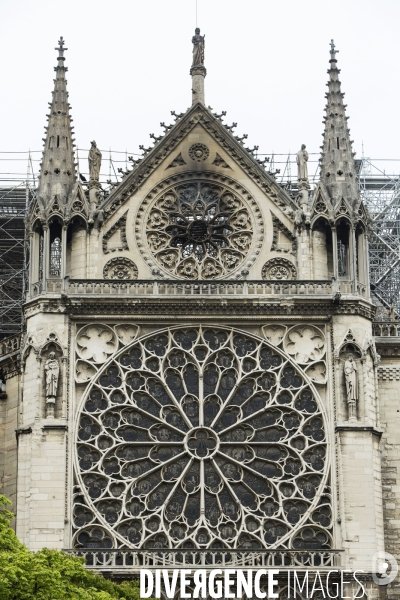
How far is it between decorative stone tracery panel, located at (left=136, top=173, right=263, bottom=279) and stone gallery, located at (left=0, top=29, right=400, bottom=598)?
0.05 m

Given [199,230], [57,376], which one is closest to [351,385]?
[199,230]

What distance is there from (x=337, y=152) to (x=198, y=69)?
4037 millimetres

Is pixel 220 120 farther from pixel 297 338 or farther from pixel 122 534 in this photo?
pixel 122 534

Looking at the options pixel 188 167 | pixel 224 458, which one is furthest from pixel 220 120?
pixel 224 458

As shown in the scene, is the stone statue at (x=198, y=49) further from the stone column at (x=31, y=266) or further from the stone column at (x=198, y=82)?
the stone column at (x=31, y=266)

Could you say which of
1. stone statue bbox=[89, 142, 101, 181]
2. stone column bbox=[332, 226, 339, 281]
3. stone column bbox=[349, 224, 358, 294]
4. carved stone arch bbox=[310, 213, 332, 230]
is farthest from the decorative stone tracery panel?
stone column bbox=[349, 224, 358, 294]

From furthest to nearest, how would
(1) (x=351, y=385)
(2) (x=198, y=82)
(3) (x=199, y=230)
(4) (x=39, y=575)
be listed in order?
(2) (x=198, y=82)
(3) (x=199, y=230)
(1) (x=351, y=385)
(4) (x=39, y=575)

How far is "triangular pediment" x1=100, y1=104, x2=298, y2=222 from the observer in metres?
38.3

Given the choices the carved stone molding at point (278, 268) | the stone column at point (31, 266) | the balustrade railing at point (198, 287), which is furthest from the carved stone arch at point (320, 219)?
the stone column at point (31, 266)

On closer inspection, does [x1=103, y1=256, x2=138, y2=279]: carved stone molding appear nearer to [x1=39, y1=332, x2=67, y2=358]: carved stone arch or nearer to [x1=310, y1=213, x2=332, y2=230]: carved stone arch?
[x1=39, y1=332, x2=67, y2=358]: carved stone arch

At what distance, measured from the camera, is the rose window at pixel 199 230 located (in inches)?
1492

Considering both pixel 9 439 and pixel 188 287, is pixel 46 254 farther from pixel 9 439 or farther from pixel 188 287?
pixel 9 439

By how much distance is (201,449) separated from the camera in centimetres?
3581

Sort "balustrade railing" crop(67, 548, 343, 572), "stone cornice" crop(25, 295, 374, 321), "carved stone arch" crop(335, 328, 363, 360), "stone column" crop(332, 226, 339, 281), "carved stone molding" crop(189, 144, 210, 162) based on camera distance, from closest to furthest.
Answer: "balustrade railing" crop(67, 548, 343, 572) < "carved stone arch" crop(335, 328, 363, 360) < "stone cornice" crop(25, 295, 374, 321) < "stone column" crop(332, 226, 339, 281) < "carved stone molding" crop(189, 144, 210, 162)
